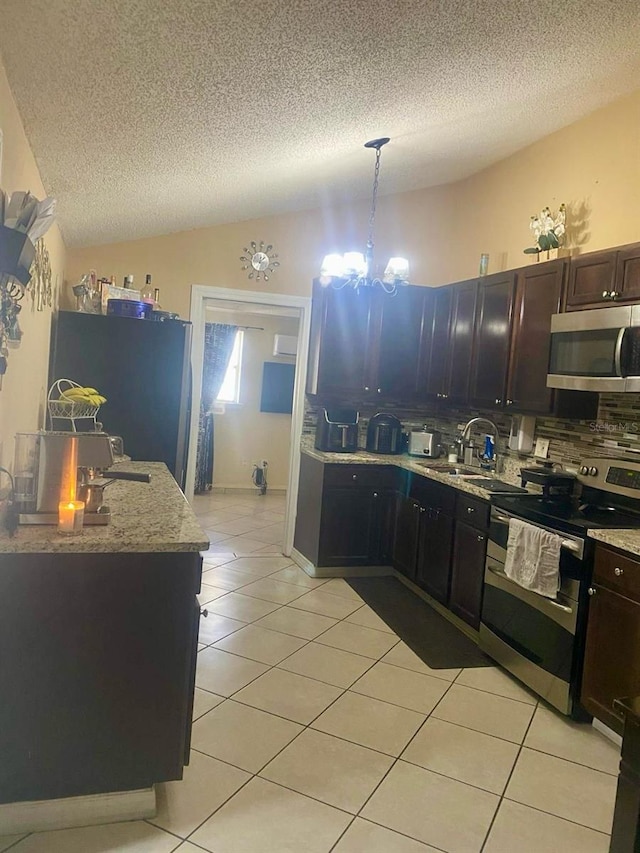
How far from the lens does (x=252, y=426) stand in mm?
7824

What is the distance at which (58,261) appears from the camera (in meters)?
3.69

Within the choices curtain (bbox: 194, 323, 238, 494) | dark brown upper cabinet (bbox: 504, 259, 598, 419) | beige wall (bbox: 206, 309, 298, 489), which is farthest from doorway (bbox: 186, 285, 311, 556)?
beige wall (bbox: 206, 309, 298, 489)

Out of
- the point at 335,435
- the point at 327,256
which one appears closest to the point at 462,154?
the point at 327,256

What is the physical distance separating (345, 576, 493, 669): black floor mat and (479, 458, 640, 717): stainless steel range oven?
14cm

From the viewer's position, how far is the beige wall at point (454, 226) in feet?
11.3

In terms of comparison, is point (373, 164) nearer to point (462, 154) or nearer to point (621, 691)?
point (462, 154)

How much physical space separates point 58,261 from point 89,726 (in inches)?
108

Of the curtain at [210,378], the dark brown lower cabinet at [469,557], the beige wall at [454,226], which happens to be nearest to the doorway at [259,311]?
the beige wall at [454,226]

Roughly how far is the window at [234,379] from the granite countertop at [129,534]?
536cm

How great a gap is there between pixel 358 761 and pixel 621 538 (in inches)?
53.2

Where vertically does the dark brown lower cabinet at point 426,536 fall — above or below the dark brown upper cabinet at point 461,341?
below

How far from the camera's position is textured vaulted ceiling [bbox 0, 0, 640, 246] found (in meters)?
1.71

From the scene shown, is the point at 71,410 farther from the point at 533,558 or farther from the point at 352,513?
the point at 533,558

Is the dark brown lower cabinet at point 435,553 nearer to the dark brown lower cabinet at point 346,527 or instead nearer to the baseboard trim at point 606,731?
the dark brown lower cabinet at point 346,527
